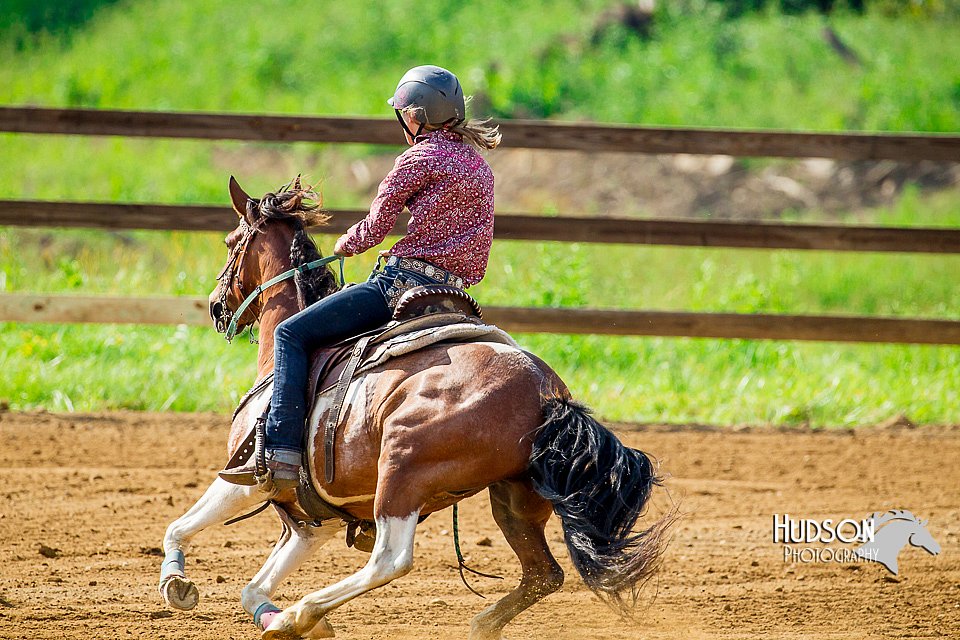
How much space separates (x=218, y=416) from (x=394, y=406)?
14.3ft

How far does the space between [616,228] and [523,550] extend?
13.5ft

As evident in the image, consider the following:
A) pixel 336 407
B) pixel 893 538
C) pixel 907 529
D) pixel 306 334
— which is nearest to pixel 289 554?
pixel 336 407

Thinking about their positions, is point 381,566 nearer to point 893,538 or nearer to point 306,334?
point 306,334

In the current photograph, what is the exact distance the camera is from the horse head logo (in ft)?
16.9

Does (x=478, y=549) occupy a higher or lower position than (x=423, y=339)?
lower

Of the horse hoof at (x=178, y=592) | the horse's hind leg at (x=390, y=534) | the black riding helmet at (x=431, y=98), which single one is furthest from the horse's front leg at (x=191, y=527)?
the black riding helmet at (x=431, y=98)

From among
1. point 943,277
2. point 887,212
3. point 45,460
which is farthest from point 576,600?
point 887,212

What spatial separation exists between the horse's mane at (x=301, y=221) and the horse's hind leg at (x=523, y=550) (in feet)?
3.63

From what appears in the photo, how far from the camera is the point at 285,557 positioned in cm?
402

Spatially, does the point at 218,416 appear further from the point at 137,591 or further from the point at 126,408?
the point at 137,591

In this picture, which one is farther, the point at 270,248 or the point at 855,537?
the point at 855,537

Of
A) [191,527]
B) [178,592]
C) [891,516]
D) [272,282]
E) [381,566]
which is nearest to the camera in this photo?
[381,566]

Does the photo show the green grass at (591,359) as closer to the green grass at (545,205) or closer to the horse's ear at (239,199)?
the green grass at (545,205)

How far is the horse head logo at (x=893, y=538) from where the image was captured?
16.9 feet
